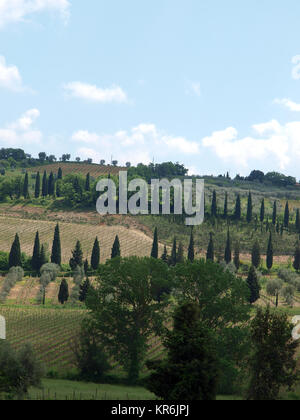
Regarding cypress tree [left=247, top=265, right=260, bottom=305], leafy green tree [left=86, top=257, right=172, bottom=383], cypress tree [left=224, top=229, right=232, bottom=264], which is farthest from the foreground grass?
cypress tree [left=224, top=229, right=232, bottom=264]

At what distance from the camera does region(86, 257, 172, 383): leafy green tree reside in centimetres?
4531

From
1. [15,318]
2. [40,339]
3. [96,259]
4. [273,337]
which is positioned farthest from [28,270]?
[273,337]

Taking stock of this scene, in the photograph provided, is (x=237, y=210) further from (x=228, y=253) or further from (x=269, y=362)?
(x=269, y=362)

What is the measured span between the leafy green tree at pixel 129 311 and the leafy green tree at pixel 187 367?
1658 cm

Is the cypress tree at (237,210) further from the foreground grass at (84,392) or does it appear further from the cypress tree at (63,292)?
the foreground grass at (84,392)

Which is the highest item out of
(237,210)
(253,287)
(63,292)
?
(237,210)

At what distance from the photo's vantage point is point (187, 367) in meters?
28.2

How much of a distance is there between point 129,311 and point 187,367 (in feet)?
63.8

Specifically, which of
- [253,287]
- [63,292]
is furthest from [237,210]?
[63,292]

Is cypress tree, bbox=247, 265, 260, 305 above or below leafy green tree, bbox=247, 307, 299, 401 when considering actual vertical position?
below

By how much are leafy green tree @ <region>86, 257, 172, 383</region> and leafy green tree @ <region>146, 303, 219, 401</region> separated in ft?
54.4

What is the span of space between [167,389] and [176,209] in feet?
453

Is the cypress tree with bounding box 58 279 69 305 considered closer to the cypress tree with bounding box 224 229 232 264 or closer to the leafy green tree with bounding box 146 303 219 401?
the cypress tree with bounding box 224 229 232 264
